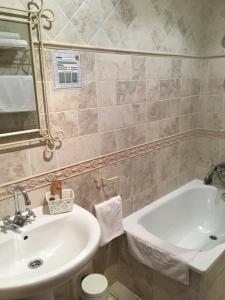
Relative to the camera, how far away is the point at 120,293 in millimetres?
1968

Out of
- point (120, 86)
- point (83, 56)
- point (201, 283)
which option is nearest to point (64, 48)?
point (83, 56)

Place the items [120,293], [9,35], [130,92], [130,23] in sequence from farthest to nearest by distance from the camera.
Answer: [120,293], [130,92], [130,23], [9,35]

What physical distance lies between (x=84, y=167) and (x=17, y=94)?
2.02 feet

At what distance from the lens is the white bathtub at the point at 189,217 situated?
2184 millimetres

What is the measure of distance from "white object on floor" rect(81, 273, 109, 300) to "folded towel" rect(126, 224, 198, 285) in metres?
0.29

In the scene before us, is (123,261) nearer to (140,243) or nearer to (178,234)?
(140,243)

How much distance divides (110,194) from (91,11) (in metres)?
1.20

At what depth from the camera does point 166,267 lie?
1.60m

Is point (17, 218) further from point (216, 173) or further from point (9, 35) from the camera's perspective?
point (216, 173)

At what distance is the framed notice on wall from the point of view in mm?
Answer: 1376

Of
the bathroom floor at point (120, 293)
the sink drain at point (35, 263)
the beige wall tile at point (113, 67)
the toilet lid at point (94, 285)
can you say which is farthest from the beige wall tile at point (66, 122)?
the bathroom floor at point (120, 293)

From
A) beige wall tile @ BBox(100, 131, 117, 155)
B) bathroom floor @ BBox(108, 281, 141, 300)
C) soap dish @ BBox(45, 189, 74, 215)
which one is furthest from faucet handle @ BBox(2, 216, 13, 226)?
bathroom floor @ BBox(108, 281, 141, 300)

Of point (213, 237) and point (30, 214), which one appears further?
point (213, 237)

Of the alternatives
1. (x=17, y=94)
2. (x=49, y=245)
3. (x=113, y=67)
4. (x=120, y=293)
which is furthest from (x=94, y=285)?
(x=113, y=67)
